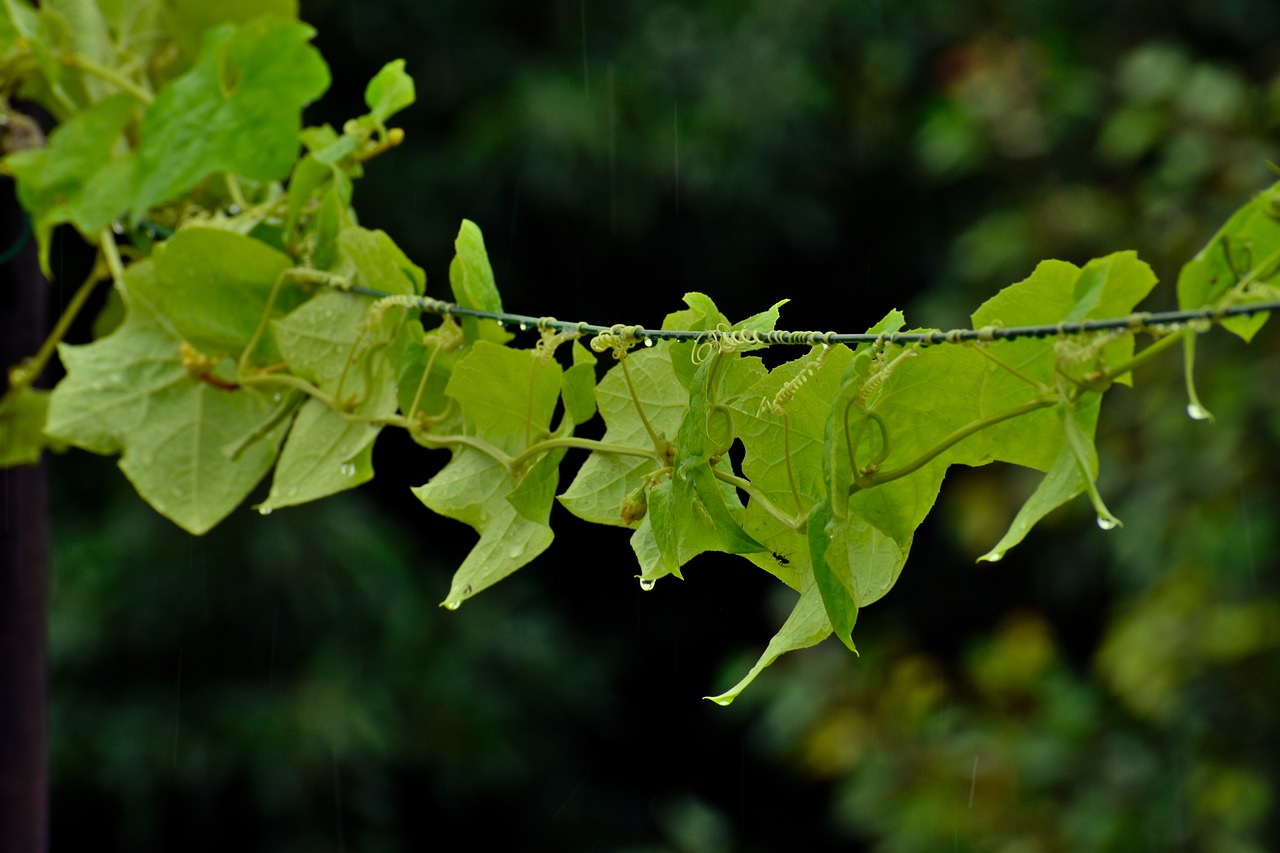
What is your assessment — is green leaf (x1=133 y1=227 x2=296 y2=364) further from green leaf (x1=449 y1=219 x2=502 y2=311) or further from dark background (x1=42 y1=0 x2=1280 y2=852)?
dark background (x1=42 y1=0 x2=1280 y2=852)

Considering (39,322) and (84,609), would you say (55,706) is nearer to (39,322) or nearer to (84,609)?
(84,609)

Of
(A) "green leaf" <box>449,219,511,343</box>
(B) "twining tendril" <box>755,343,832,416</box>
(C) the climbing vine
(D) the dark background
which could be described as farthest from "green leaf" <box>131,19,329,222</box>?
(D) the dark background

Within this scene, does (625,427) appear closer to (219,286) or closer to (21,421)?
(219,286)

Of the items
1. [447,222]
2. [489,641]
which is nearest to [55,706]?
[489,641]

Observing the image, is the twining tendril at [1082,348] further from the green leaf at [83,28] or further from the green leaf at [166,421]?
the green leaf at [83,28]

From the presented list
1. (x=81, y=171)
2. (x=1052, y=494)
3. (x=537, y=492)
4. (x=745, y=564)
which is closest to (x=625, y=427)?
(x=537, y=492)

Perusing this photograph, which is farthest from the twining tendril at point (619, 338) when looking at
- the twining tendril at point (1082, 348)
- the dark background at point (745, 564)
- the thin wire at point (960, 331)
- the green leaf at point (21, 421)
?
the dark background at point (745, 564)

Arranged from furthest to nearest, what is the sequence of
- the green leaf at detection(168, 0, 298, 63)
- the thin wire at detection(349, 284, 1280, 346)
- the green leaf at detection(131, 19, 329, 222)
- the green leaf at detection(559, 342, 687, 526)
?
the green leaf at detection(168, 0, 298, 63), the green leaf at detection(131, 19, 329, 222), the green leaf at detection(559, 342, 687, 526), the thin wire at detection(349, 284, 1280, 346)
